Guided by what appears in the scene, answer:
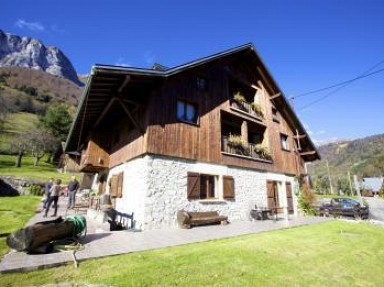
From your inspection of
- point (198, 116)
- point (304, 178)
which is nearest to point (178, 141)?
point (198, 116)

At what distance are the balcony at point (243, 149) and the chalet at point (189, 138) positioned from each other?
0.07m

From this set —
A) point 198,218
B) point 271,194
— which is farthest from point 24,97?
point 198,218

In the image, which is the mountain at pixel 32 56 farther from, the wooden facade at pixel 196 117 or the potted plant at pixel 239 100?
the potted plant at pixel 239 100

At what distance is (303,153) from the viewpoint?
22797 millimetres

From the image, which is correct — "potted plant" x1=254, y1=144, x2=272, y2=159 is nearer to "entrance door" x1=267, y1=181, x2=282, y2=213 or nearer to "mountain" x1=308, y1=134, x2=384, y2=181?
"entrance door" x1=267, y1=181, x2=282, y2=213

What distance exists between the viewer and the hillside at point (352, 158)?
109 meters

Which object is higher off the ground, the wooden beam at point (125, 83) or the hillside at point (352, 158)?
the hillside at point (352, 158)

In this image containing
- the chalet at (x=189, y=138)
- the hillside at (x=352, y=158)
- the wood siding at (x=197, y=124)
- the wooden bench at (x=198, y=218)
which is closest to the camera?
the wooden bench at (x=198, y=218)

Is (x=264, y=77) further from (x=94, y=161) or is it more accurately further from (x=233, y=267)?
(x=233, y=267)

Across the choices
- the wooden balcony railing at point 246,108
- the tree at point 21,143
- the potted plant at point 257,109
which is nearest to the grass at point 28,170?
the tree at point 21,143

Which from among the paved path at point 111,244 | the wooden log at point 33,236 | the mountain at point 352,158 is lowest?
the paved path at point 111,244

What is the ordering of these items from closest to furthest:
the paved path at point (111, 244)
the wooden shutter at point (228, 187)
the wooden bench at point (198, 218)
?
the paved path at point (111, 244)
the wooden bench at point (198, 218)
the wooden shutter at point (228, 187)

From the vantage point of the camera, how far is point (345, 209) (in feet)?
74.4

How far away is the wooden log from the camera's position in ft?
19.9
